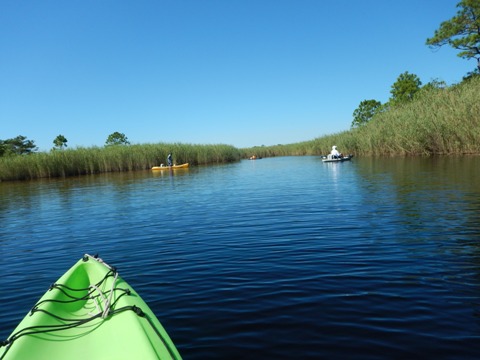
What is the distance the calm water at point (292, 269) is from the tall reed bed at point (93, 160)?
2506cm

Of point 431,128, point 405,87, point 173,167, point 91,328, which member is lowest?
point 91,328

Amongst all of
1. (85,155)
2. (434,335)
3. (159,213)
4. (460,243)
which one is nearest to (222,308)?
(434,335)

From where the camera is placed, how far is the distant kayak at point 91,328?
2.79m

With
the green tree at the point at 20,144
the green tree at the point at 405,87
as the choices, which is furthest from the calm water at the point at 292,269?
the green tree at the point at 20,144

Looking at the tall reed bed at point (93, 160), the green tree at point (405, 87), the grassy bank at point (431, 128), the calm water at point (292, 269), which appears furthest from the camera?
the green tree at point (405, 87)

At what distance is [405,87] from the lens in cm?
5356

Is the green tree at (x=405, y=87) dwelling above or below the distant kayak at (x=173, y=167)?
above

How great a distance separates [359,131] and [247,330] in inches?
1513

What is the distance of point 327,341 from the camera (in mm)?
3537

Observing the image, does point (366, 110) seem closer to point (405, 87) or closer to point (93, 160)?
point (405, 87)

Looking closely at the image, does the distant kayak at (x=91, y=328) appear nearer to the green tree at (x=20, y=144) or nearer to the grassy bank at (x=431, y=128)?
the grassy bank at (x=431, y=128)

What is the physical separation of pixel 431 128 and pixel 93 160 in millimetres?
31844

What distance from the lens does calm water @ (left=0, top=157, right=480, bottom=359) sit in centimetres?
360

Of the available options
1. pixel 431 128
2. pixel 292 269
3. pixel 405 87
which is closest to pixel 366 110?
pixel 405 87
